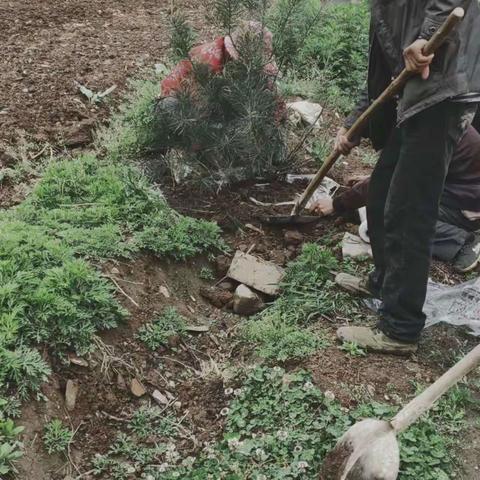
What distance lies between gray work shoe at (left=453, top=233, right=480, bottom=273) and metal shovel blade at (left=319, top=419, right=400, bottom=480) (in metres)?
1.76

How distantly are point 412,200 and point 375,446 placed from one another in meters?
1.07

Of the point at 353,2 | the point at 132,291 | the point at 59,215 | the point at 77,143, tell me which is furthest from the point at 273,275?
the point at 353,2

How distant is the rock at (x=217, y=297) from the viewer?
12.0 feet

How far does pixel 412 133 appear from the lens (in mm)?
2666

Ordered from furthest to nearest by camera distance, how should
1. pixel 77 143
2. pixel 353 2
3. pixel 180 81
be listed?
pixel 353 2, pixel 77 143, pixel 180 81

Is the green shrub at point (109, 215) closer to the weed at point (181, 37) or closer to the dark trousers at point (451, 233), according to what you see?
the weed at point (181, 37)

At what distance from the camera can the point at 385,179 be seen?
3.17 meters

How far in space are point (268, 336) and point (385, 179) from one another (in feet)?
3.28

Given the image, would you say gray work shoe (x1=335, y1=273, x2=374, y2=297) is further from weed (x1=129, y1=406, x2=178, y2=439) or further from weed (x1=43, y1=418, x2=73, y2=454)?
weed (x1=43, y1=418, x2=73, y2=454)

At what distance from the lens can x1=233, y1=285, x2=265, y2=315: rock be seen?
11.7ft

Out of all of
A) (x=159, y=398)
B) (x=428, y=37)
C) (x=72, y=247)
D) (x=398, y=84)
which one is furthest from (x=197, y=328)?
(x=428, y=37)

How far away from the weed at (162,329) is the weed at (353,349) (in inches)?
33.4

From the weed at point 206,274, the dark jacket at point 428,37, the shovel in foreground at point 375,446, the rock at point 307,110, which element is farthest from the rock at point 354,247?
the rock at point 307,110

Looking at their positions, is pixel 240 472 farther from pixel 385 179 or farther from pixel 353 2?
pixel 353 2
